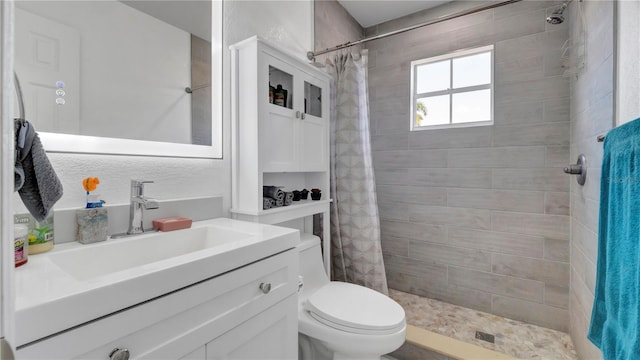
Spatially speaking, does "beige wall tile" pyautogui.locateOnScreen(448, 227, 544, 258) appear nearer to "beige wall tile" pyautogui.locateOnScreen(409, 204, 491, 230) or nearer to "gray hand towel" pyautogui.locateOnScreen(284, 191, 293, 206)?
"beige wall tile" pyautogui.locateOnScreen(409, 204, 491, 230)

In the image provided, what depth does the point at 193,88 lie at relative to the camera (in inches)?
54.4

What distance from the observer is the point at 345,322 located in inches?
50.1

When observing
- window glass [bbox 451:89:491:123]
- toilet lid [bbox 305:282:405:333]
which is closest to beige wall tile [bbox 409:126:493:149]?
window glass [bbox 451:89:491:123]

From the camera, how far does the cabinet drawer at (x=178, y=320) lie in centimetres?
54

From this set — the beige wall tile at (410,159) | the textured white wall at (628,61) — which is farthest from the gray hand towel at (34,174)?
the beige wall tile at (410,159)

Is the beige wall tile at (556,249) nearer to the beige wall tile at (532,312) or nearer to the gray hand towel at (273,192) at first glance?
the beige wall tile at (532,312)

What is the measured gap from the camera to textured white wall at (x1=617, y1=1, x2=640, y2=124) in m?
0.96

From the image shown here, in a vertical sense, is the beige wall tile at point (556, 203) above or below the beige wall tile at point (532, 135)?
below

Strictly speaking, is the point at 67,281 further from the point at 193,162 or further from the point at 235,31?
the point at 235,31

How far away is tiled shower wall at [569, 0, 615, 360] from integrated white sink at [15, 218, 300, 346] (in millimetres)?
1437

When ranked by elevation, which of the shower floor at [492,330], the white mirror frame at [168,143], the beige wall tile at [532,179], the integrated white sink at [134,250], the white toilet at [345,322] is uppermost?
the white mirror frame at [168,143]

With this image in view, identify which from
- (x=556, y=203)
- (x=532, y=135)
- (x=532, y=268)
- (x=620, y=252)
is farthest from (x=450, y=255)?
(x=620, y=252)

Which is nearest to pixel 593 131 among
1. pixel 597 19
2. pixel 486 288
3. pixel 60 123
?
pixel 597 19

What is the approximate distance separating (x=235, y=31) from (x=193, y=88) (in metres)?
0.41
